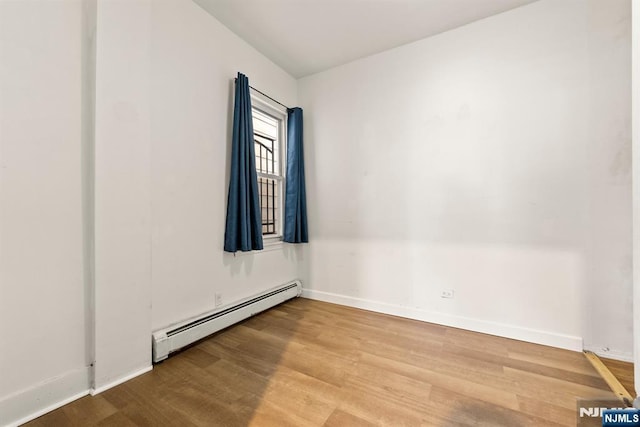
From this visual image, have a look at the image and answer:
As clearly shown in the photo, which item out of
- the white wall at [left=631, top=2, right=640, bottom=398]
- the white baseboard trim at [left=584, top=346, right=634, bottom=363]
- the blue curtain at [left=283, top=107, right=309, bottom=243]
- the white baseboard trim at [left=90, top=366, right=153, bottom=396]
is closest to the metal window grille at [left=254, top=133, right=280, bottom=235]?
the blue curtain at [left=283, top=107, right=309, bottom=243]

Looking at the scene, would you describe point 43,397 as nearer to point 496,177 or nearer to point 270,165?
point 270,165

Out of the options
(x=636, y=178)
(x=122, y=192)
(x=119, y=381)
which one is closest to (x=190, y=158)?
(x=122, y=192)

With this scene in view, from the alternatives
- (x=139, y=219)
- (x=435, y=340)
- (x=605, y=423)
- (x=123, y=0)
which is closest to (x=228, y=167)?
(x=139, y=219)

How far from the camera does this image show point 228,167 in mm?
2482

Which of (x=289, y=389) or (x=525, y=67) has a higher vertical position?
(x=525, y=67)

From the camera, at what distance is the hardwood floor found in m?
1.33

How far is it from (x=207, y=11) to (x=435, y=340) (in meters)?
3.53

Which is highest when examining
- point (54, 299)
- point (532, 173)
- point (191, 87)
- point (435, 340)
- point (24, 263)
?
point (191, 87)

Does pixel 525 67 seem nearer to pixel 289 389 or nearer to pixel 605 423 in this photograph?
pixel 605 423

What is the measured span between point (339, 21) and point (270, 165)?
169 cm

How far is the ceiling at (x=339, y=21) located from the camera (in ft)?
7.16

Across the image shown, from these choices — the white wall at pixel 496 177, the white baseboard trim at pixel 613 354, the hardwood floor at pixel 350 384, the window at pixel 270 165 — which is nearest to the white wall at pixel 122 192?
the hardwood floor at pixel 350 384

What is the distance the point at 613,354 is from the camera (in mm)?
1911

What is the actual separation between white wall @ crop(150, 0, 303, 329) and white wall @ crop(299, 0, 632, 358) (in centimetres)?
128
